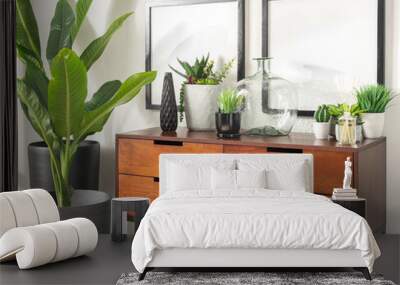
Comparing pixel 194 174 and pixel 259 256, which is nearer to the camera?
pixel 259 256

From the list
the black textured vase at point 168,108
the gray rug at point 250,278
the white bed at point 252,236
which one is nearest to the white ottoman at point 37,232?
the gray rug at point 250,278

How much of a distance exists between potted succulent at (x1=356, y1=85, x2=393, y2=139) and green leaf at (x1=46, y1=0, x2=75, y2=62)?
2.26 m

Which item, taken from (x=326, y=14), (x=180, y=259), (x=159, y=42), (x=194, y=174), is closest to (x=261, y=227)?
(x=180, y=259)

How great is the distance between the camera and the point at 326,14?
535 centimetres

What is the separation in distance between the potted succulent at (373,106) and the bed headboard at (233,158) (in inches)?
25.5

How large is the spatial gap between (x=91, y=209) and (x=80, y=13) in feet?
5.06

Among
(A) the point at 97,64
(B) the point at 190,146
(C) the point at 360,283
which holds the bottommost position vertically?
(C) the point at 360,283

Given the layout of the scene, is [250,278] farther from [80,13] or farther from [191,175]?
[80,13]

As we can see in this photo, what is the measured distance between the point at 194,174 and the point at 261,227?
90 centimetres

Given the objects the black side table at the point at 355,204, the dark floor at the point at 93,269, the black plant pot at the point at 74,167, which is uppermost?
the black plant pot at the point at 74,167

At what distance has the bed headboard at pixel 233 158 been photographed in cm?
465

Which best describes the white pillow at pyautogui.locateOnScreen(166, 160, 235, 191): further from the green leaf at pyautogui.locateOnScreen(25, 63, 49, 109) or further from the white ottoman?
the green leaf at pyautogui.locateOnScreen(25, 63, 49, 109)

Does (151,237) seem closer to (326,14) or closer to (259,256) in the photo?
(259,256)

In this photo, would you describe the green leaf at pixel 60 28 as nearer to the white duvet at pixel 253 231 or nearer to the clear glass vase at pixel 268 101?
the clear glass vase at pixel 268 101
